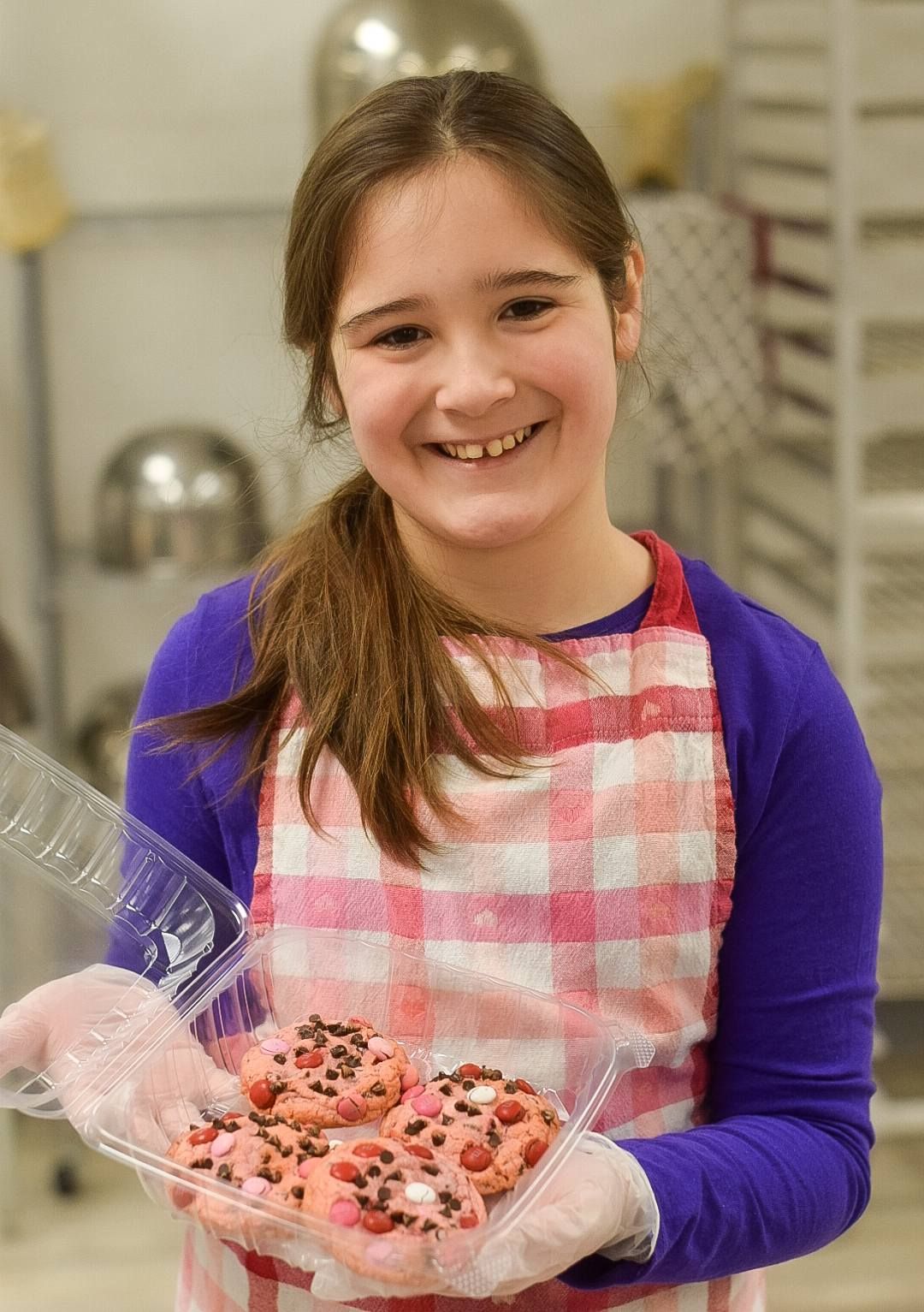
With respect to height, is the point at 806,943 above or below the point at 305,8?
below

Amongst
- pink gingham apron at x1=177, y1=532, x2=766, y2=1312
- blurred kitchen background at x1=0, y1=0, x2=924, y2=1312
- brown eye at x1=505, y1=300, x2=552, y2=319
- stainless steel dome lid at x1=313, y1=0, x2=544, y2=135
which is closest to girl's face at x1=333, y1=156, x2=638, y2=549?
brown eye at x1=505, y1=300, x2=552, y2=319

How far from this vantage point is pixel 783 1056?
93 cm

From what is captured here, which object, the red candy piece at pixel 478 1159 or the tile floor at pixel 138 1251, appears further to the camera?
the tile floor at pixel 138 1251

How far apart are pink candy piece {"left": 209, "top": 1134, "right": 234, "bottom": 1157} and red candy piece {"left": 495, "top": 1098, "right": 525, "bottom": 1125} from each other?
14cm

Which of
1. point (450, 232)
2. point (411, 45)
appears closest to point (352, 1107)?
point (450, 232)

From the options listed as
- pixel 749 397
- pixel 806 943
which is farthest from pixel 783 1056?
pixel 749 397

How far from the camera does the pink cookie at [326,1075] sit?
34.8 inches

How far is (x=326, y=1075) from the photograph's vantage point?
0.89 metres

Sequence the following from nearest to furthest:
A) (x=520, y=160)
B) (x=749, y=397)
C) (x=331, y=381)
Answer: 1. (x=520, y=160)
2. (x=331, y=381)
3. (x=749, y=397)

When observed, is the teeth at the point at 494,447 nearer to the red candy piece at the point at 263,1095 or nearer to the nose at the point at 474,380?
the nose at the point at 474,380

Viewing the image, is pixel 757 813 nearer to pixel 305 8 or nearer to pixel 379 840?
pixel 379 840

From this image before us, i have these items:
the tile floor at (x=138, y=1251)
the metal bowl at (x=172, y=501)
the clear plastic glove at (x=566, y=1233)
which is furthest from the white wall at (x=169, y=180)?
the clear plastic glove at (x=566, y=1233)

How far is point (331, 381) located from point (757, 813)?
0.38 meters

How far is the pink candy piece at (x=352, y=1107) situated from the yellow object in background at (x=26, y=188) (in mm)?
1656
